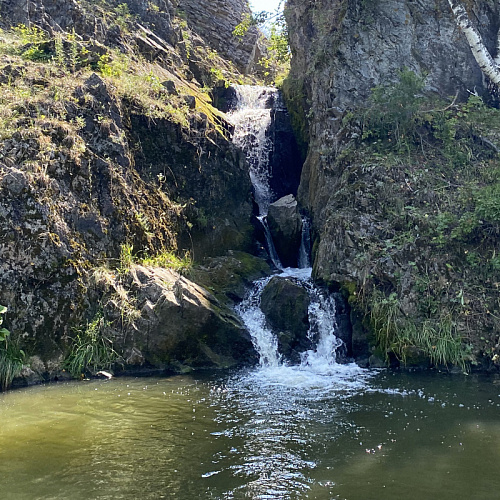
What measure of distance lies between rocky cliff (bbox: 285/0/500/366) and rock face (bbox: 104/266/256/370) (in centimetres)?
276

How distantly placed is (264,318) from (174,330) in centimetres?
228

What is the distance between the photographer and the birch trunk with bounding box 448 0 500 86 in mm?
13133

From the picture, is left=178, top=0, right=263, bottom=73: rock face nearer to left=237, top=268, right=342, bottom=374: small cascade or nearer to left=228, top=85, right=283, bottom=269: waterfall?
left=228, top=85, right=283, bottom=269: waterfall

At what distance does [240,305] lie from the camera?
40.0 feet

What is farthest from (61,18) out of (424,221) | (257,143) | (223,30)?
(424,221)

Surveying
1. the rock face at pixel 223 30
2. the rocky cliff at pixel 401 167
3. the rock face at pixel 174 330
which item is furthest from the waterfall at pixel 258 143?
the rock face at pixel 223 30

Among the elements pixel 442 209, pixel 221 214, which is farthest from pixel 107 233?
pixel 442 209

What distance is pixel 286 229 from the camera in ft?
48.2

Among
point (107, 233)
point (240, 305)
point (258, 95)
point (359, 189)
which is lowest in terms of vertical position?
point (240, 305)

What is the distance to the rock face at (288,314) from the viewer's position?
10969 mm

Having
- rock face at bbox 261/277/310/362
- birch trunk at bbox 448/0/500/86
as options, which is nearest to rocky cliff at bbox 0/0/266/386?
rock face at bbox 261/277/310/362

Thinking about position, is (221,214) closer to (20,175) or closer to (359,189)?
(359,189)

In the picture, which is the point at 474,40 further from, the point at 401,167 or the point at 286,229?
the point at 286,229

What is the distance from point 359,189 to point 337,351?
163 inches
